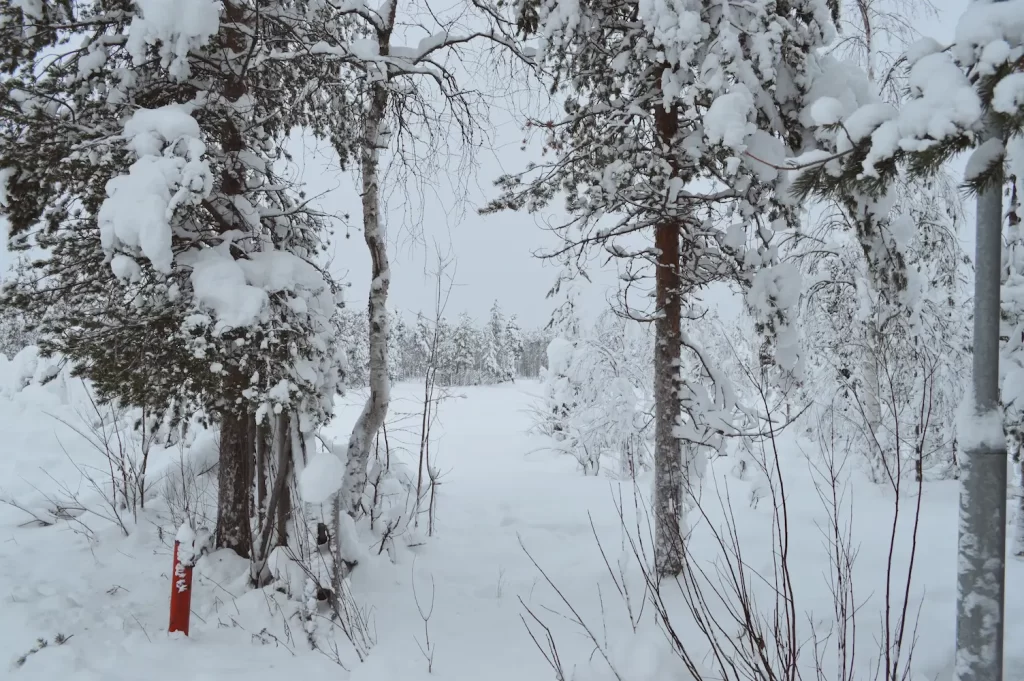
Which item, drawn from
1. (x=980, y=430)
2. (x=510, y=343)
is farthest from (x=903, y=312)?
(x=510, y=343)

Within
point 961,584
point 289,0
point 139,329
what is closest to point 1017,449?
point 961,584

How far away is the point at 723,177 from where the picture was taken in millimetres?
4805

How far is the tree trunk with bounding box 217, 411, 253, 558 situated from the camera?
Result: 5562 mm

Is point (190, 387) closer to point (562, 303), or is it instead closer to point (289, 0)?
point (289, 0)

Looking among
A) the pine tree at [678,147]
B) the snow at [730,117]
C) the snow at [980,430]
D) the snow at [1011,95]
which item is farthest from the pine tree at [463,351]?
the snow at [1011,95]

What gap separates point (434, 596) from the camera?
4934 millimetres

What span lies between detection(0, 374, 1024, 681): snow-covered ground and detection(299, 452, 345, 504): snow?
0.97 m

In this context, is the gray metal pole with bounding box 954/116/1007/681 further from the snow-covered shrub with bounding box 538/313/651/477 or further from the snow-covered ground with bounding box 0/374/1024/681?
the snow-covered shrub with bounding box 538/313/651/477

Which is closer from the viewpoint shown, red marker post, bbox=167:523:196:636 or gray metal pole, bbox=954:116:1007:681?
gray metal pole, bbox=954:116:1007:681

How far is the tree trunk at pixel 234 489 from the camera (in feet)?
18.2

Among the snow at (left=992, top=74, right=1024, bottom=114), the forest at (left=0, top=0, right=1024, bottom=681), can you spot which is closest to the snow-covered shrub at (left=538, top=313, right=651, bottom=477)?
the forest at (left=0, top=0, right=1024, bottom=681)

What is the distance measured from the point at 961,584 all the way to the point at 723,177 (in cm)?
356

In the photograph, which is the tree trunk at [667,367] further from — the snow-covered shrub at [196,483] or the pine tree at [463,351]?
the pine tree at [463,351]

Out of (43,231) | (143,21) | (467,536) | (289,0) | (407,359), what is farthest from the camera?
(407,359)
